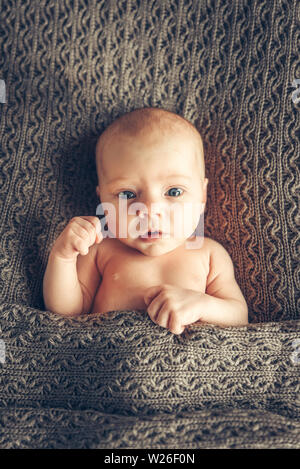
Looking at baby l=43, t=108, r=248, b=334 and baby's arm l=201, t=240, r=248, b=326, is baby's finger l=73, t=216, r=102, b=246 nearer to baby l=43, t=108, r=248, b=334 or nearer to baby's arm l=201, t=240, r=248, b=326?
baby l=43, t=108, r=248, b=334

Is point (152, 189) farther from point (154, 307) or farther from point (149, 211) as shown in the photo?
point (154, 307)

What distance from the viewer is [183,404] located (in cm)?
97

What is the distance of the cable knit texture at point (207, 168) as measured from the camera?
1002mm

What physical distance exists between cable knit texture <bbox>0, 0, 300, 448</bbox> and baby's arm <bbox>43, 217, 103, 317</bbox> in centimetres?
8

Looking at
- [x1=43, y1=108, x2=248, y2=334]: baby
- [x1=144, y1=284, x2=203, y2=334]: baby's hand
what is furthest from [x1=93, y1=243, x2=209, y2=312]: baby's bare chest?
[x1=144, y1=284, x2=203, y2=334]: baby's hand

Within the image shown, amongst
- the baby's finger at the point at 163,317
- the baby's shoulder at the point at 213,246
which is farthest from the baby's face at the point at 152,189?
the baby's finger at the point at 163,317

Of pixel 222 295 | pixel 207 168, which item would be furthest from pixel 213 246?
pixel 207 168

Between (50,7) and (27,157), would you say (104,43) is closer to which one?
(50,7)

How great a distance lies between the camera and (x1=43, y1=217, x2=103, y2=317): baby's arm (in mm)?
1114

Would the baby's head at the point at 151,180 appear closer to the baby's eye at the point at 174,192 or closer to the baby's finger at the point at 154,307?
the baby's eye at the point at 174,192

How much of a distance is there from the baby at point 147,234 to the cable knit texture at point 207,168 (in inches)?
3.5

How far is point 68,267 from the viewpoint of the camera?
1148 mm

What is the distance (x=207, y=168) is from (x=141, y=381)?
719mm

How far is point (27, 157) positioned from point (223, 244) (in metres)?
0.67
